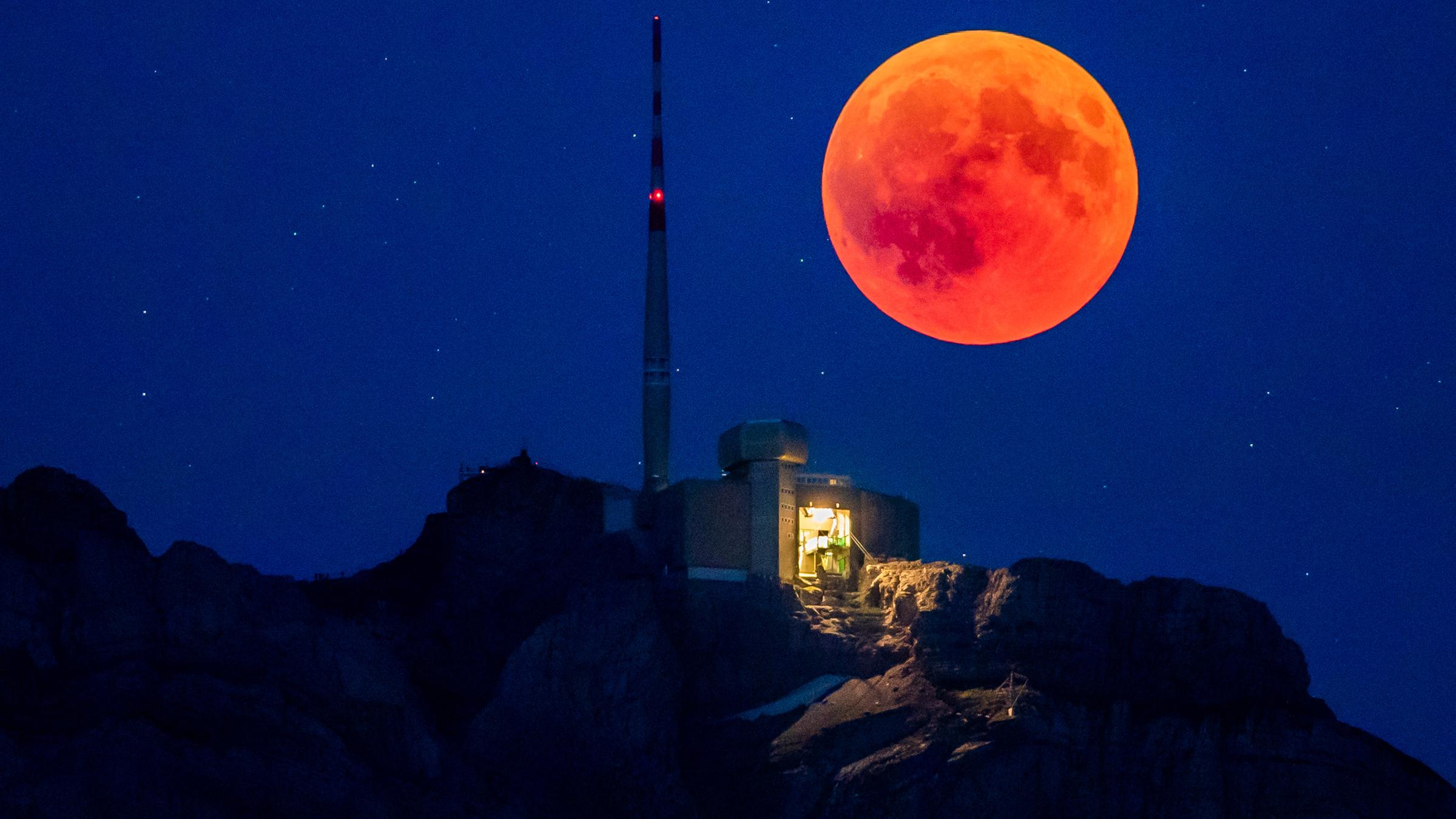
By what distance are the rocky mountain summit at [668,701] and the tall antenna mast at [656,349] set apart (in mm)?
10549

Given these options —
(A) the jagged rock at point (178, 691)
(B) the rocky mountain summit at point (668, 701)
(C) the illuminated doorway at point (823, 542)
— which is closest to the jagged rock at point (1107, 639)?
(B) the rocky mountain summit at point (668, 701)

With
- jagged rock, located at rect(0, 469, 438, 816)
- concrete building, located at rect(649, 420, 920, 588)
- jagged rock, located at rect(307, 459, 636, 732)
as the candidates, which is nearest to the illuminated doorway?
concrete building, located at rect(649, 420, 920, 588)

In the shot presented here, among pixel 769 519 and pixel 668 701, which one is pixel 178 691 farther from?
pixel 769 519

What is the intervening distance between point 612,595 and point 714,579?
6.19 meters

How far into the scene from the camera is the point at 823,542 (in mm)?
100500

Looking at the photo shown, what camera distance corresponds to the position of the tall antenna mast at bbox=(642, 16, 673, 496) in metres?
110

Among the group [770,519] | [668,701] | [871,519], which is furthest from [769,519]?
[668,701]

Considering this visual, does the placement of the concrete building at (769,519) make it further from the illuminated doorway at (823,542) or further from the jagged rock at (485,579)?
the jagged rock at (485,579)

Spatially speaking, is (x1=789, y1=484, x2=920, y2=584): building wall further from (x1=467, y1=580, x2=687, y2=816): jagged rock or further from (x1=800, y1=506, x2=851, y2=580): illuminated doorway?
(x1=467, y1=580, x2=687, y2=816): jagged rock

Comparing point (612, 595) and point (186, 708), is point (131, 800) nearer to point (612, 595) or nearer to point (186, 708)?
point (186, 708)

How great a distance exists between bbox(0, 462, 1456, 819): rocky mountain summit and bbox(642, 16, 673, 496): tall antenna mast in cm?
1055

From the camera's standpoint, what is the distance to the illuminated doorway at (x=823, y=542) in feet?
328

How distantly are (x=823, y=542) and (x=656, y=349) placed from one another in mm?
19607

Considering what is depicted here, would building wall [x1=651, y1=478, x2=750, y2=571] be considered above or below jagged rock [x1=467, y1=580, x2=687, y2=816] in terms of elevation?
above
